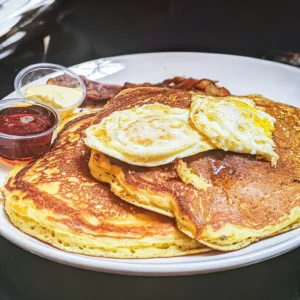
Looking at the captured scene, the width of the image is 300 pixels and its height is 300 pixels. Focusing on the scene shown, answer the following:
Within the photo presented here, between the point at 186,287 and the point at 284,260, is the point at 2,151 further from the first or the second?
the point at 284,260

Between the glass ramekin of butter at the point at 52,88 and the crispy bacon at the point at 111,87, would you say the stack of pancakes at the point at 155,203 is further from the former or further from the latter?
the crispy bacon at the point at 111,87

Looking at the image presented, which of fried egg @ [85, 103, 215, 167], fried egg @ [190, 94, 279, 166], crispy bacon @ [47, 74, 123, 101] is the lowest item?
crispy bacon @ [47, 74, 123, 101]

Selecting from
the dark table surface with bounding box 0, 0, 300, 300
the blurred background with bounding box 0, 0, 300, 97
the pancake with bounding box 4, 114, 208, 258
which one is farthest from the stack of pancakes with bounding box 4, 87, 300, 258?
the blurred background with bounding box 0, 0, 300, 97

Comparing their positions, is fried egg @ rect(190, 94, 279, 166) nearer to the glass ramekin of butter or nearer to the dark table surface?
the glass ramekin of butter

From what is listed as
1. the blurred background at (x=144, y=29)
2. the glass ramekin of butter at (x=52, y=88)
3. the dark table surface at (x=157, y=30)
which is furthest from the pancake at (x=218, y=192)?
the blurred background at (x=144, y=29)

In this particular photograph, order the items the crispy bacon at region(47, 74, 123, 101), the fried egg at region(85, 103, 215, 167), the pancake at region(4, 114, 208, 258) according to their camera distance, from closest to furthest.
→ the pancake at region(4, 114, 208, 258)
the fried egg at region(85, 103, 215, 167)
the crispy bacon at region(47, 74, 123, 101)

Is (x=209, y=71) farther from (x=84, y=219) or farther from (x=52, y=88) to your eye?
(x=84, y=219)

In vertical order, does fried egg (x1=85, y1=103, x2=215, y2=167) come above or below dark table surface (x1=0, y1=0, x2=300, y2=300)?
above
